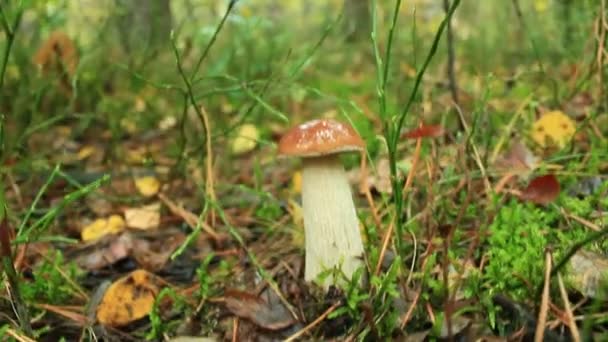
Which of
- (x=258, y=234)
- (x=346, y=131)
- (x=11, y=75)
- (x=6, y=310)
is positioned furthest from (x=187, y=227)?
(x=11, y=75)

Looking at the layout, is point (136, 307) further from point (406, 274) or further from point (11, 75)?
point (11, 75)

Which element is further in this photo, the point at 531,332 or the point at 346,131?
the point at 346,131

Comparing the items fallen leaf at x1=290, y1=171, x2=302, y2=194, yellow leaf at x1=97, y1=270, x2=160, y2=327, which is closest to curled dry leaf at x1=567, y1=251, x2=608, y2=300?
yellow leaf at x1=97, y1=270, x2=160, y2=327

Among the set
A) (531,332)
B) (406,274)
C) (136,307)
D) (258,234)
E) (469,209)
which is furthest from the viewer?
(258,234)

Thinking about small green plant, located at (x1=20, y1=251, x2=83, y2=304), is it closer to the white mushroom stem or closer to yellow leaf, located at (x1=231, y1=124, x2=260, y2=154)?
the white mushroom stem

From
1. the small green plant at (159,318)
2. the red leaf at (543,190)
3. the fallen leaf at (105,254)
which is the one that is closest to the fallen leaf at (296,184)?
the fallen leaf at (105,254)

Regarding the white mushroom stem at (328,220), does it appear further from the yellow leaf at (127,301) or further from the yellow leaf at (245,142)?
the yellow leaf at (245,142)

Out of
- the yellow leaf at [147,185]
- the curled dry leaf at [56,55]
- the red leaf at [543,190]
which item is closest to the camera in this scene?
the red leaf at [543,190]
